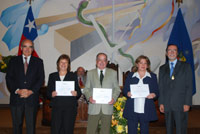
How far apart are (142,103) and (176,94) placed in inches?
18.9

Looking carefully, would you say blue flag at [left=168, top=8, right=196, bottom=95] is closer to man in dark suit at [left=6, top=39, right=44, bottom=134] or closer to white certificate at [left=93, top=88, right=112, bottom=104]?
white certificate at [left=93, top=88, right=112, bottom=104]

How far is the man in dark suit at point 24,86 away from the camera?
2.86 metres

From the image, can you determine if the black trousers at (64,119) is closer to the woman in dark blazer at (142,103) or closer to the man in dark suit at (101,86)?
the man in dark suit at (101,86)

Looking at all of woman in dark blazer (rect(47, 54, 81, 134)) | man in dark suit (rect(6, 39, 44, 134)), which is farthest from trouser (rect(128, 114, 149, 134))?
man in dark suit (rect(6, 39, 44, 134))

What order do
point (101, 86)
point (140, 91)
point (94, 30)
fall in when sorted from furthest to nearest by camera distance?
point (94, 30)
point (101, 86)
point (140, 91)

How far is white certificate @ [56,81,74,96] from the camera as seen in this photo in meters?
2.89

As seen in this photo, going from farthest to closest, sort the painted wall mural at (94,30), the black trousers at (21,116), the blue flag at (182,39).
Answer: the painted wall mural at (94,30) < the blue flag at (182,39) < the black trousers at (21,116)

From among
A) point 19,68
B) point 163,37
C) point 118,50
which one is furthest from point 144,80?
point 163,37

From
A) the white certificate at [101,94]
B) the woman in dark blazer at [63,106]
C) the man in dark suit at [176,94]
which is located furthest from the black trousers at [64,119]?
the man in dark suit at [176,94]

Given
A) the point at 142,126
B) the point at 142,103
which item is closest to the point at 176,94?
the point at 142,103

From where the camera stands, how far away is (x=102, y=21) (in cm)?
705

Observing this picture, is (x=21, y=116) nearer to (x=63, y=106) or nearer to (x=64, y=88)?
(x=63, y=106)

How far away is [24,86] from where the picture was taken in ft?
9.57

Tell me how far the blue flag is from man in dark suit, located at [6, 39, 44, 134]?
4.70m
